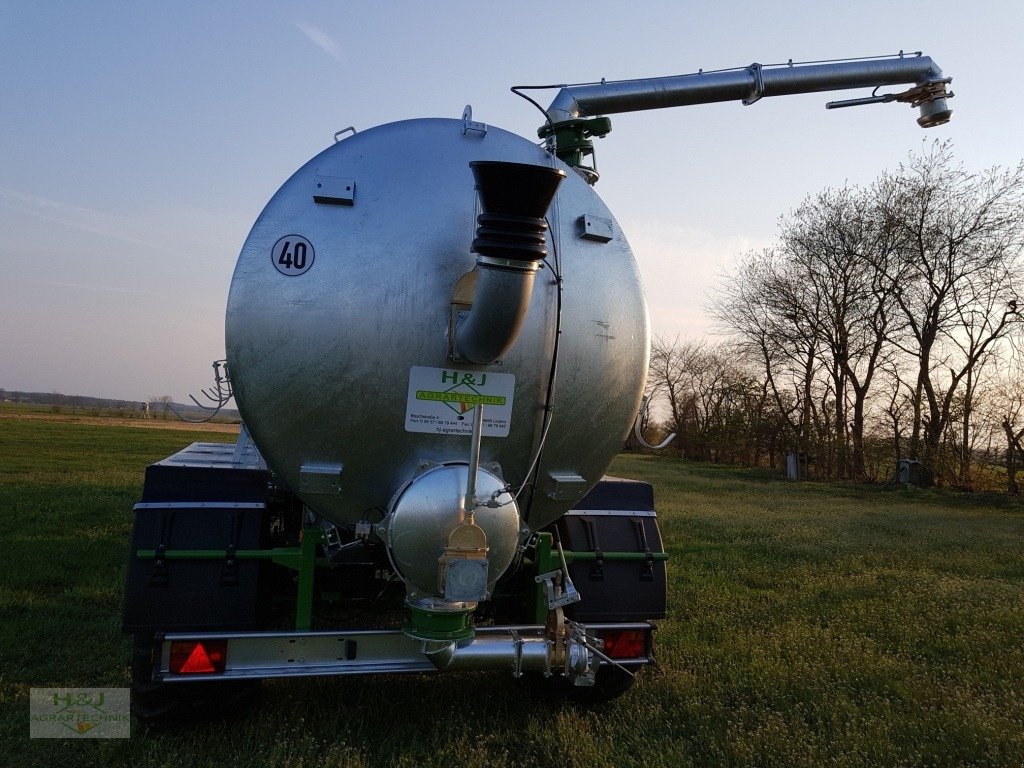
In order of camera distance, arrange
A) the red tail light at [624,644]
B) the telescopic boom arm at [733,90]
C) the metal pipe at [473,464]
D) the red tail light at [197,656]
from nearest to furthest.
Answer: the metal pipe at [473,464]
the red tail light at [197,656]
the red tail light at [624,644]
the telescopic boom arm at [733,90]

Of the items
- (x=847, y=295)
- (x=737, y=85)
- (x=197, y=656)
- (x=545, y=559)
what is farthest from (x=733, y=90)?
(x=847, y=295)

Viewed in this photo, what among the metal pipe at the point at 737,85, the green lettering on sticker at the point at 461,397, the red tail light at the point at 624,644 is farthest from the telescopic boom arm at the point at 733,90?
the red tail light at the point at 624,644

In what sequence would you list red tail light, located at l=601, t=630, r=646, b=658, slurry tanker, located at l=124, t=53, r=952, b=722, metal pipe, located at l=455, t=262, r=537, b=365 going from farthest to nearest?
1. red tail light, located at l=601, t=630, r=646, b=658
2. slurry tanker, located at l=124, t=53, r=952, b=722
3. metal pipe, located at l=455, t=262, r=537, b=365

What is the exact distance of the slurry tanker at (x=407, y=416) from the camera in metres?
2.71

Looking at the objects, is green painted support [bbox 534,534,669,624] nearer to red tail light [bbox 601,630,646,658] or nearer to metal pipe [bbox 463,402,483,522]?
red tail light [bbox 601,630,646,658]

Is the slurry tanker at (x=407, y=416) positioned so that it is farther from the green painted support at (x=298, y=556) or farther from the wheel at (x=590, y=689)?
the wheel at (x=590, y=689)

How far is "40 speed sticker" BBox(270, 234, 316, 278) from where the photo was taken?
9.25 ft

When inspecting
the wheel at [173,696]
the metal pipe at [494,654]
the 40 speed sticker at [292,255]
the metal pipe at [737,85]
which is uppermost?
the metal pipe at [737,85]

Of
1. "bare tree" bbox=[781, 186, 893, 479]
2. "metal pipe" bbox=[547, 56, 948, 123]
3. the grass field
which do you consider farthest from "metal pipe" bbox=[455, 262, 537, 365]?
"bare tree" bbox=[781, 186, 893, 479]

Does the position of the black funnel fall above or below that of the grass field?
above

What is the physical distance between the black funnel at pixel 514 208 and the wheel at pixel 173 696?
7.56 feet

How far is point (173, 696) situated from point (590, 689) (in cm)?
197

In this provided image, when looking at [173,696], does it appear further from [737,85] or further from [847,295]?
[847,295]

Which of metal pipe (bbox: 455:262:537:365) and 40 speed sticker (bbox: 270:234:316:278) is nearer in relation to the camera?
metal pipe (bbox: 455:262:537:365)
